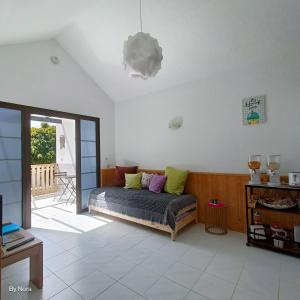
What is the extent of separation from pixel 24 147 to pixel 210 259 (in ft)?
10.3

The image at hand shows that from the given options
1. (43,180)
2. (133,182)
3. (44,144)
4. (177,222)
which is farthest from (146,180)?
(44,144)

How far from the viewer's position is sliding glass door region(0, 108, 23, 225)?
289 cm

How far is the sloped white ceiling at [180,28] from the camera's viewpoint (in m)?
2.28

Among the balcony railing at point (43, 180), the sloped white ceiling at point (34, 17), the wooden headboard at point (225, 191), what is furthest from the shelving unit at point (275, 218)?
the balcony railing at point (43, 180)

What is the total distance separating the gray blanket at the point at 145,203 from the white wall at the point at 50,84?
1197 millimetres

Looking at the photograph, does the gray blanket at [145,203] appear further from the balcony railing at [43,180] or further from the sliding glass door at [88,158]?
the balcony railing at [43,180]

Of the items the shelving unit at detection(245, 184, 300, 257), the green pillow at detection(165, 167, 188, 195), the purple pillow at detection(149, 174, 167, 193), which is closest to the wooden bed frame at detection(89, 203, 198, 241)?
the green pillow at detection(165, 167, 188, 195)

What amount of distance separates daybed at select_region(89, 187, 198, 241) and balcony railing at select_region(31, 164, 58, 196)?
2941 millimetres

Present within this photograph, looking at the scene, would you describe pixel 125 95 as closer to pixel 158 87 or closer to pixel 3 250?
pixel 158 87

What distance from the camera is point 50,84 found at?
3.44m

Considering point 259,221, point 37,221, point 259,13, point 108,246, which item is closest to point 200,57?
point 259,13

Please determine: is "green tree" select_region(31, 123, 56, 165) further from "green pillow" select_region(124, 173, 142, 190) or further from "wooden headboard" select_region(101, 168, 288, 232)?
"wooden headboard" select_region(101, 168, 288, 232)

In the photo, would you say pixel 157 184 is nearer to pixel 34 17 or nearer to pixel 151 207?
pixel 151 207

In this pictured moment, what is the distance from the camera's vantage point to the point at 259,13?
2266 millimetres
